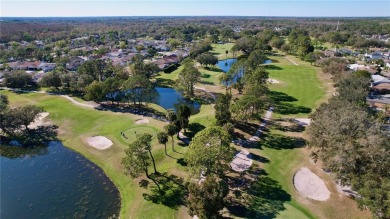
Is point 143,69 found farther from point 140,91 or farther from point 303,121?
point 303,121

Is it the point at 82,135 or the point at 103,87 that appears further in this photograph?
the point at 103,87

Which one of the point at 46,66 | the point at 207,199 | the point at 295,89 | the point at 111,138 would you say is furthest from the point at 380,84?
the point at 46,66

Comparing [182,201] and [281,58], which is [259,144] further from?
[281,58]

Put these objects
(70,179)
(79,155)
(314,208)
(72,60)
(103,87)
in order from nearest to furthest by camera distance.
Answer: (314,208) → (70,179) → (79,155) → (103,87) → (72,60)

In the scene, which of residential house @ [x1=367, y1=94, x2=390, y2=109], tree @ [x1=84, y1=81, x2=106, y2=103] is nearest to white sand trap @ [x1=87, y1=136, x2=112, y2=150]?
tree @ [x1=84, y1=81, x2=106, y2=103]

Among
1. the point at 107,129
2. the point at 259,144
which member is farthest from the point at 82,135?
the point at 259,144

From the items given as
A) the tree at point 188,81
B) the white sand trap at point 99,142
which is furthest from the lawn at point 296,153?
the white sand trap at point 99,142

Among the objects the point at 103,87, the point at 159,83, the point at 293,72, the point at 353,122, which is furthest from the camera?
the point at 293,72
